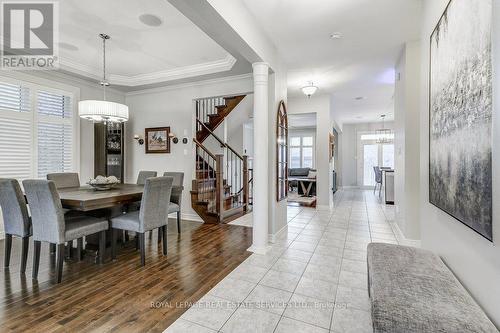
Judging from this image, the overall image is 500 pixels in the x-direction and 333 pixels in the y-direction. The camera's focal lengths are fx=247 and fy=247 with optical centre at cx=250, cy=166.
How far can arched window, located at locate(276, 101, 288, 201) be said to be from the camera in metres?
3.90

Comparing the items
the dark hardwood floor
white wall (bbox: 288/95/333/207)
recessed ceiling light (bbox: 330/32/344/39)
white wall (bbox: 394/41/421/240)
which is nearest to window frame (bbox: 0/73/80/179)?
the dark hardwood floor

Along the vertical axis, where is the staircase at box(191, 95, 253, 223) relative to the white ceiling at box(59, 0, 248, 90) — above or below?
below

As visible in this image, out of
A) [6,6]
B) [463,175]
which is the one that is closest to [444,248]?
[463,175]

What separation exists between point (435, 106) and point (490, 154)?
0.87 m

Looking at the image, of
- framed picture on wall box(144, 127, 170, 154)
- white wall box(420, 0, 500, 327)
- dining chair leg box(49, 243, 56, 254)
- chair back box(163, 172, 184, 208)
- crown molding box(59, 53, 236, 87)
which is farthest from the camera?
framed picture on wall box(144, 127, 170, 154)

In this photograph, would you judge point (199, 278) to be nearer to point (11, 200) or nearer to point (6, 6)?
point (11, 200)

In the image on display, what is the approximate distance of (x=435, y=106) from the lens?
178cm

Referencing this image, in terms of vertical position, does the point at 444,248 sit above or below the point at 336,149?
below

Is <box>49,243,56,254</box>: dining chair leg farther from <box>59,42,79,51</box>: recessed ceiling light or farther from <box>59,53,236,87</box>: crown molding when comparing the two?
<box>59,53,236,87</box>: crown molding

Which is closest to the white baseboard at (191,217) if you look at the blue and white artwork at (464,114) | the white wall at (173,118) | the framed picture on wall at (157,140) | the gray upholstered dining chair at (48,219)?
the white wall at (173,118)

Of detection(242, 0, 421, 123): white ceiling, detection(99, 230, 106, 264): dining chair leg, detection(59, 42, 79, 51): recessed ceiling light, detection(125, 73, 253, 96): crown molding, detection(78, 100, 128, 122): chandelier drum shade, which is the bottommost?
detection(99, 230, 106, 264): dining chair leg

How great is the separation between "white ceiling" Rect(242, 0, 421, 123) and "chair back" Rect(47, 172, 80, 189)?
3.59 metres

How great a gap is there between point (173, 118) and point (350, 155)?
8.62 m

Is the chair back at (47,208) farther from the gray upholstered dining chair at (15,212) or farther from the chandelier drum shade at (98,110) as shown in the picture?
the chandelier drum shade at (98,110)
